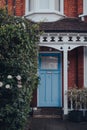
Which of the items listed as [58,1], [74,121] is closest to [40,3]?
[58,1]

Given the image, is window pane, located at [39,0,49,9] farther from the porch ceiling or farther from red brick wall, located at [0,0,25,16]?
the porch ceiling

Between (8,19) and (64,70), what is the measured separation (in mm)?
4976

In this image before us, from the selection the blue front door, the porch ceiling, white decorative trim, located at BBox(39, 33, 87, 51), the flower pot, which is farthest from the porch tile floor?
the porch ceiling

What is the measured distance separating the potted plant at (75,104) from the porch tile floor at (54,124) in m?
0.32

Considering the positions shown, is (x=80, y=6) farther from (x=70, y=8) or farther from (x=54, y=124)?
(x=54, y=124)

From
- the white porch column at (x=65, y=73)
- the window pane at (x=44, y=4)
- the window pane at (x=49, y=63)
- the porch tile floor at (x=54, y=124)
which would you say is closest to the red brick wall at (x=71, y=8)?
the window pane at (x=44, y=4)

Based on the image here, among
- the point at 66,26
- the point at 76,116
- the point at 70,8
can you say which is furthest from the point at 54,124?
the point at 70,8

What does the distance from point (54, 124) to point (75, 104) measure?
62.2 inches

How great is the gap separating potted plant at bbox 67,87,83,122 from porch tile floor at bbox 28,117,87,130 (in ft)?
1.05

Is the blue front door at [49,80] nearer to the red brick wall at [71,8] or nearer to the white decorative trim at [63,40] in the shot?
the white decorative trim at [63,40]

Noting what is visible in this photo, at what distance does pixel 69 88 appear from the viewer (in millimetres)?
14633

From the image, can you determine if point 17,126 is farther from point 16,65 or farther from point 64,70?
point 64,70

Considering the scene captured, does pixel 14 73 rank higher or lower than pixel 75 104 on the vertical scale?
higher

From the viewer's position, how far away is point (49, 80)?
15.1 m
